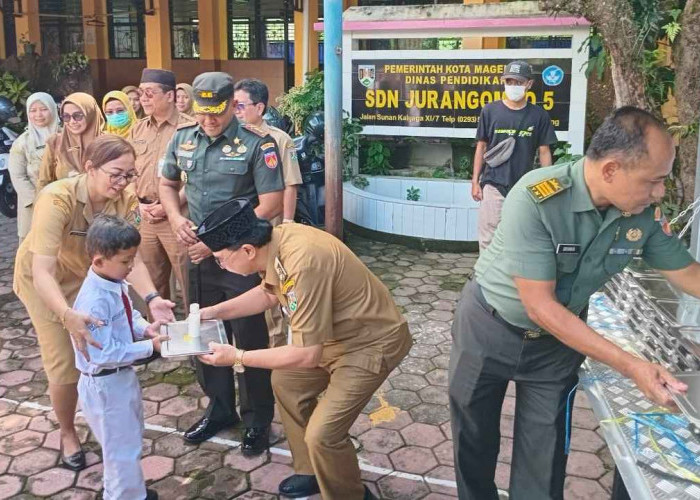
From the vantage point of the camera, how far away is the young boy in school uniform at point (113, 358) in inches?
102

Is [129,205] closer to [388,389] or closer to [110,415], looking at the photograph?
[110,415]

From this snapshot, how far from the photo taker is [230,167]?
130 inches

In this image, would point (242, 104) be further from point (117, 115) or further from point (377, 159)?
point (377, 159)

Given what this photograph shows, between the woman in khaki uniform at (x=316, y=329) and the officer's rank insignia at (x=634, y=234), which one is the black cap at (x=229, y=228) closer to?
the woman in khaki uniform at (x=316, y=329)

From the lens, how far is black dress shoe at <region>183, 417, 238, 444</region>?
3395 mm

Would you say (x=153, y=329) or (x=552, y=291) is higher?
(x=552, y=291)

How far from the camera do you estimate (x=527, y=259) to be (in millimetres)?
2045

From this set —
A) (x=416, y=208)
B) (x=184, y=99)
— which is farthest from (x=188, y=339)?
(x=416, y=208)

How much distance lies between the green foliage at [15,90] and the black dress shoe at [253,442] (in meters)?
8.93

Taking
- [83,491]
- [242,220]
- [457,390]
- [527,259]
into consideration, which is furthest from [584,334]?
[83,491]

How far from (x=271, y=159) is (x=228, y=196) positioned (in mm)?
271

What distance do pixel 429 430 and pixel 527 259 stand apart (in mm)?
1707

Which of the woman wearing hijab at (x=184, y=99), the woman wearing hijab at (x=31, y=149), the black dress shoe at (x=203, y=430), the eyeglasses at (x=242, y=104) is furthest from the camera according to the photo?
the woman wearing hijab at (x=184, y=99)

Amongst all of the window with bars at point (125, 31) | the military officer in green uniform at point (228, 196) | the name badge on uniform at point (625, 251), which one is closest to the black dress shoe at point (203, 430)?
the military officer in green uniform at point (228, 196)
